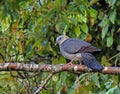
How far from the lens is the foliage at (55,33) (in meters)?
2.89

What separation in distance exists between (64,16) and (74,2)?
0.54ft

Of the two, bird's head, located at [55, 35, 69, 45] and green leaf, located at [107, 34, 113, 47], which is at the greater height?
bird's head, located at [55, 35, 69, 45]

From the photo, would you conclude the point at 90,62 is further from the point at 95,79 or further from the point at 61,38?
the point at 61,38

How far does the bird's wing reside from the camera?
261 cm

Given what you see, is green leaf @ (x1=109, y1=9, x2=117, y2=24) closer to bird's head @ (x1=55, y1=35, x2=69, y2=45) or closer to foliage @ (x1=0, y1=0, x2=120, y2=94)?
foliage @ (x1=0, y1=0, x2=120, y2=94)

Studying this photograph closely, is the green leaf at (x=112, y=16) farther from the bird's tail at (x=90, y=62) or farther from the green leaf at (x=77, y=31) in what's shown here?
the bird's tail at (x=90, y=62)

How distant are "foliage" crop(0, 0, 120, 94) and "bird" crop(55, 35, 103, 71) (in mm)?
156

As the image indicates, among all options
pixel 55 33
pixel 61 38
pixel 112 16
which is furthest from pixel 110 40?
pixel 55 33

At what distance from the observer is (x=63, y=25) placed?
2.96 meters

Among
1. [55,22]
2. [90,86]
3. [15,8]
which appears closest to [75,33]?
[55,22]

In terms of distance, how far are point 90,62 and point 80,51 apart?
0.19m

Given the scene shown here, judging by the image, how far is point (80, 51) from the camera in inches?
105

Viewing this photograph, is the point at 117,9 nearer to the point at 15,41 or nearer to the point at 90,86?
the point at 90,86

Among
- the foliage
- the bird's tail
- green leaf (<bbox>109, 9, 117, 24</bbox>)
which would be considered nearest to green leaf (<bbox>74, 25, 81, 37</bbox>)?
the foliage
